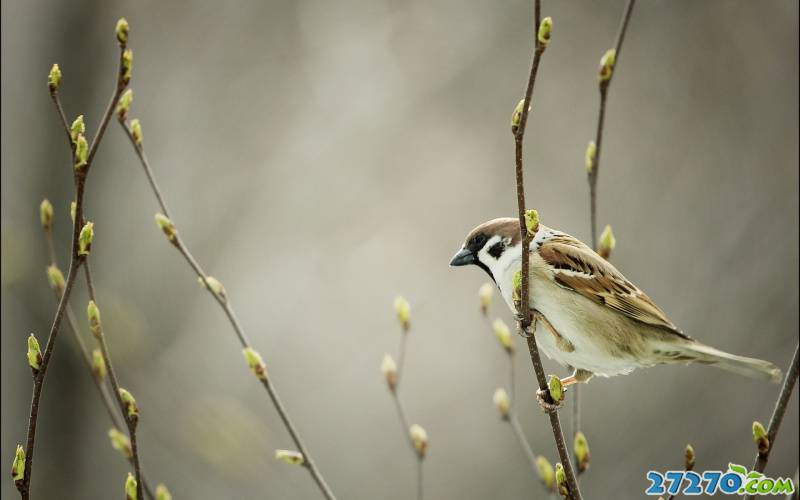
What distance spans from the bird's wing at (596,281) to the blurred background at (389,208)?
6.67 feet

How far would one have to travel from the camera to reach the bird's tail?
876 mm

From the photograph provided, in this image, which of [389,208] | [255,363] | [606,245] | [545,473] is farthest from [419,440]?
[389,208]

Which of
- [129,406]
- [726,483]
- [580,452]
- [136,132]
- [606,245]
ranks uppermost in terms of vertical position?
[136,132]

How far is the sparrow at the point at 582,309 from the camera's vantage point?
110cm

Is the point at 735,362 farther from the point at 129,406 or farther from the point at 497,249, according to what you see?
the point at 129,406

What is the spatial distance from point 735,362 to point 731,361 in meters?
0.01

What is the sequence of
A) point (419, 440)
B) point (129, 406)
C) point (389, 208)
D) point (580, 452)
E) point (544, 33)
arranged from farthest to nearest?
point (389, 208) < point (419, 440) < point (580, 452) < point (129, 406) < point (544, 33)

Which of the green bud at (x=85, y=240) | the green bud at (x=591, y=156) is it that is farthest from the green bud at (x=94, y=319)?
the green bud at (x=591, y=156)

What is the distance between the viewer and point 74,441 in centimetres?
304

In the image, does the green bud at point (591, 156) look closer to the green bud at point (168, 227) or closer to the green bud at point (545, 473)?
the green bud at point (545, 473)

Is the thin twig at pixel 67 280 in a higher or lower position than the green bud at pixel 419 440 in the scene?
higher

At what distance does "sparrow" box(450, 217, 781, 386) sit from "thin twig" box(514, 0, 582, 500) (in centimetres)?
13

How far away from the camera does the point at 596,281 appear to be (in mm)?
1197

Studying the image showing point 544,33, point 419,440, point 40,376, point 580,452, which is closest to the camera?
point 544,33
